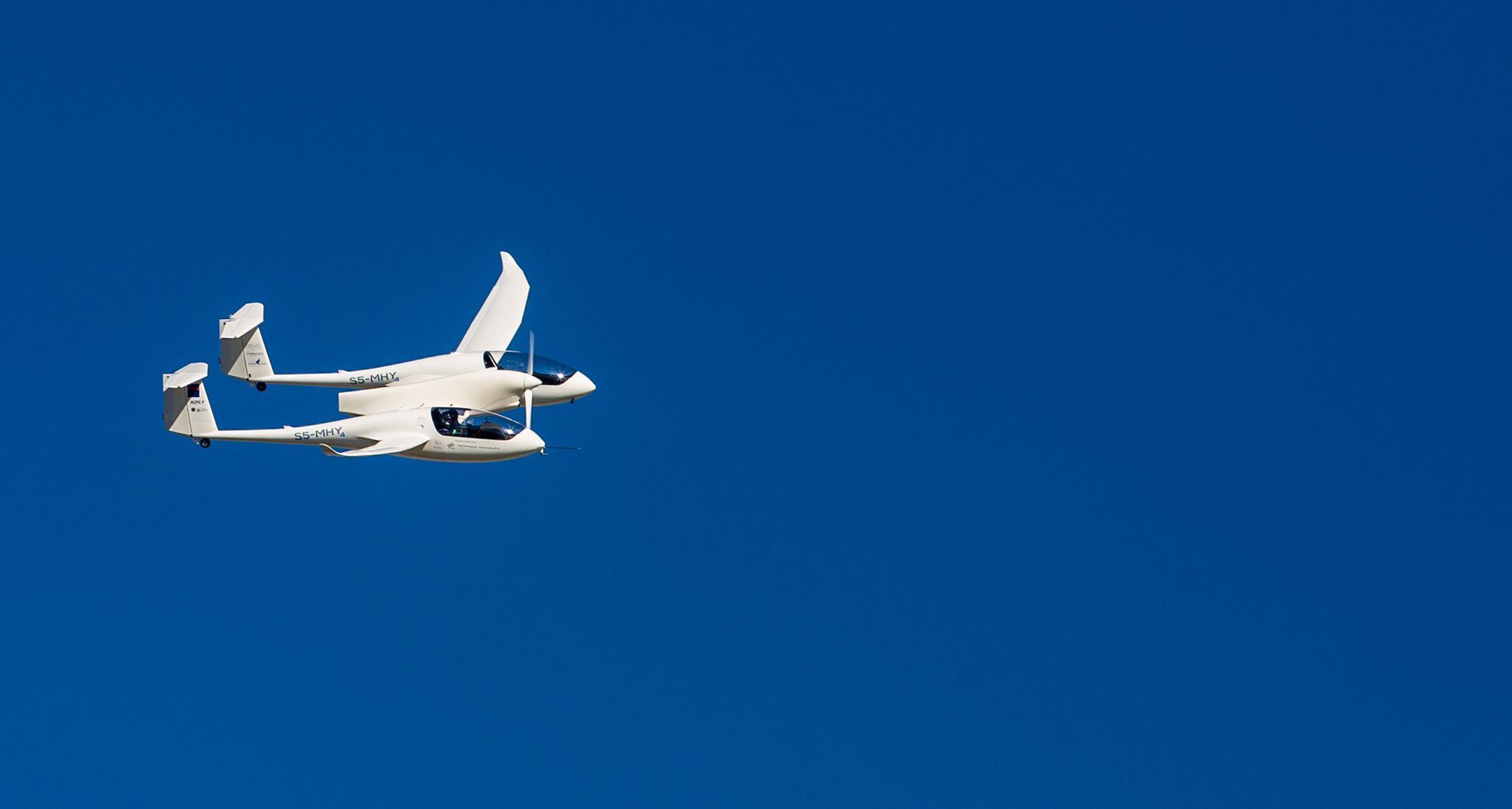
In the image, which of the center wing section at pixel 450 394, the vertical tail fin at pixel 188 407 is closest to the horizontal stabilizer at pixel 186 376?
the vertical tail fin at pixel 188 407

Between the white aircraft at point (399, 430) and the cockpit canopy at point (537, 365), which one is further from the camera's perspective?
the cockpit canopy at point (537, 365)

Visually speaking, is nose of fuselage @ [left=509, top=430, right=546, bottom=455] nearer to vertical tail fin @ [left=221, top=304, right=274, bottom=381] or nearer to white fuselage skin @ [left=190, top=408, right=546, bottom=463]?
white fuselage skin @ [left=190, top=408, right=546, bottom=463]

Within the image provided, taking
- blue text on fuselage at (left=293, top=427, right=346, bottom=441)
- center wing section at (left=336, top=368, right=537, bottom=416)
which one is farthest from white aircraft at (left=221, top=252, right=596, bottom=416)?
blue text on fuselage at (left=293, top=427, right=346, bottom=441)

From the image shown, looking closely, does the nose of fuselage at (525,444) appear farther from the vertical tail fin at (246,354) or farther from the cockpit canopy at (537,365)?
the vertical tail fin at (246,354)

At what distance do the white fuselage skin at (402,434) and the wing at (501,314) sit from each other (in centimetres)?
1113

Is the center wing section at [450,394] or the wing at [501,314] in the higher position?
the wing at [501,314]

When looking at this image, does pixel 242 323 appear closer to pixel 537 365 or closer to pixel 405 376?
pixel 405 376

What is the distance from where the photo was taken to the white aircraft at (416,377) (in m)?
95.6

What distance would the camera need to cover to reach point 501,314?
4176 inches

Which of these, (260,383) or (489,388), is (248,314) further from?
(489,388)

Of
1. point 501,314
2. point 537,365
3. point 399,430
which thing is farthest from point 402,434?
point 501,314

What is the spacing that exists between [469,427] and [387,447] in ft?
12.3

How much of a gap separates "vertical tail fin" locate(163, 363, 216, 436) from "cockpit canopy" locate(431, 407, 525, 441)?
385 inches

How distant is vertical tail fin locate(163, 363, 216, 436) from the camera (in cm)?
9344
